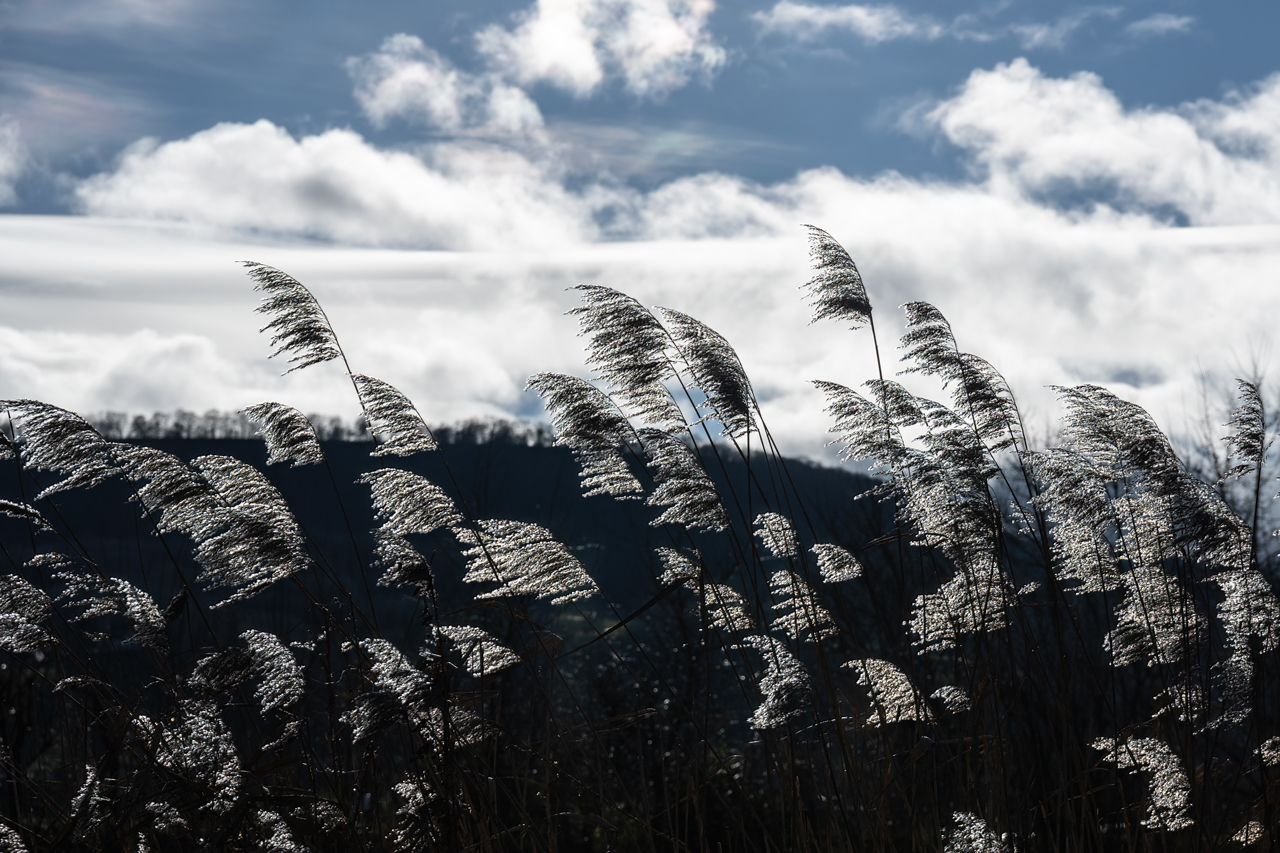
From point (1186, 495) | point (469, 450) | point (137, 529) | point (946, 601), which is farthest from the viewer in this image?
point (469, 450)

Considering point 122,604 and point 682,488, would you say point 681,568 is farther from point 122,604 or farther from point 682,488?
point 122,604

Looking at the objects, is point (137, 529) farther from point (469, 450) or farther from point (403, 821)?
point (469, 450)

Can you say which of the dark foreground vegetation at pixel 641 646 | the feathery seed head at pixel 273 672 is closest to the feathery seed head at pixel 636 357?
the dark foreground vegetation at pixel 641 646

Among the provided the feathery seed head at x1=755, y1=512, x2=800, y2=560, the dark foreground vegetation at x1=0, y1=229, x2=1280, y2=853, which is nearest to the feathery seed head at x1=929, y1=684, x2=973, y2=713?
the dark foreground vegetation at x1=0, y1=229, x2=1280, y2=853

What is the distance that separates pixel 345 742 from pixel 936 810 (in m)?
2.01

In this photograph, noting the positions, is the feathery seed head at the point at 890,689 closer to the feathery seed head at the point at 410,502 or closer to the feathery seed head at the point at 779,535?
the feathery seed head at the point at 779,535

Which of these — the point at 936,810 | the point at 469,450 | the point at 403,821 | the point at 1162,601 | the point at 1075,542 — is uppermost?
the point at 469,450

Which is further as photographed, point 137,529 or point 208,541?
point 137,529

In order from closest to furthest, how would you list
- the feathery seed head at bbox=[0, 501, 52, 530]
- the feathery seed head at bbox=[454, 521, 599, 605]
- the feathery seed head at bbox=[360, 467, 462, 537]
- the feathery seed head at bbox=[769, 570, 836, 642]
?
1. the feathery seed head at bbox=[0, 501, 52, 530]
2. the feathery seed head at bbox=[454, 521, 599, 605]
3. the feathery seed head at bbox=[360, 467, 462, 537]
4. the feathery seed head at bbox=[769, 570, 836, 642]

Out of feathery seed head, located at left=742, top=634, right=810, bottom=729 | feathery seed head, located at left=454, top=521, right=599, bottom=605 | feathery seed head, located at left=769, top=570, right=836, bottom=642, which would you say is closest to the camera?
feathery seed head, located at left=742, top=634, right=810, bottom=729

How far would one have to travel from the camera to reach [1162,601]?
134 inches

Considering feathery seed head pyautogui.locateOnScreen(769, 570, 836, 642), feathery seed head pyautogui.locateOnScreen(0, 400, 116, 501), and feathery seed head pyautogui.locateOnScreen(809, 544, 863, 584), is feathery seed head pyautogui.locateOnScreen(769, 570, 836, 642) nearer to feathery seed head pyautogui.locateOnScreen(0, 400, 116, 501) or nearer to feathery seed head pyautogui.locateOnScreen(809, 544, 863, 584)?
feathery seed head pyautogui.locateOnScreen(809, 544, 863, 584)

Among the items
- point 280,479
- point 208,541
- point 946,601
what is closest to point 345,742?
point 208,541

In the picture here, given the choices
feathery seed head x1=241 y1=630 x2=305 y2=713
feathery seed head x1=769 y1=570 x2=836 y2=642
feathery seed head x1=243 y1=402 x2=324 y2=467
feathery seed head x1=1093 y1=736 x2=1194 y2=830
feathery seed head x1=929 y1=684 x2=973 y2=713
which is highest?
feathery seed head x1=243 y1=402 x2=324 y2=467
